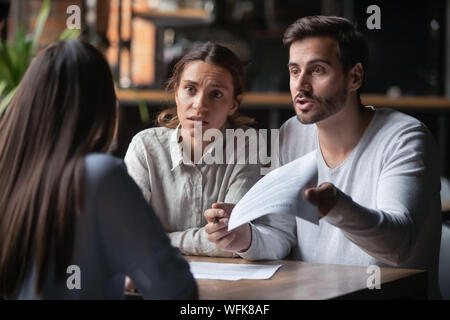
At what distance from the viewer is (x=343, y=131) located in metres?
1.76

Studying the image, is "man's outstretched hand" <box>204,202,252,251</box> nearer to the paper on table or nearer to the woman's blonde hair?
the paper on table

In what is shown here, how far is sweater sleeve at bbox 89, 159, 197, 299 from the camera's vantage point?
43.3 inches

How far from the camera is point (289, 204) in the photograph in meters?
1.26

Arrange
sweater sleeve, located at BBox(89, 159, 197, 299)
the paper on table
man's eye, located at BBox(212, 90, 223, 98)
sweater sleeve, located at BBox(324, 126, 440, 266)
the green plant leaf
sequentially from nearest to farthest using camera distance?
sweater sleeve, located at BBox(89, 159, 197, 299), the paper on table, sweater sleeve, located at BBox(324, 126, 440, 266), man's eye, located at BBox(212, 90, 223, 98), the green plant leaf

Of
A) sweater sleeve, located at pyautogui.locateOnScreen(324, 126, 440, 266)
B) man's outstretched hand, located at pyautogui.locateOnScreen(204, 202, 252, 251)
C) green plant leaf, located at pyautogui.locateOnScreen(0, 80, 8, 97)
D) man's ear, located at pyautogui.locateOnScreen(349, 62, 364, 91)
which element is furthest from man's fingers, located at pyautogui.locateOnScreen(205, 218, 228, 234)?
green plant leaf, located at pyautogui.locateOnScreen(0, 80, 8, 97)

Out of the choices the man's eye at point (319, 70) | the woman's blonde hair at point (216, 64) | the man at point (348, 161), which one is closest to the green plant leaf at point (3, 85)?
the woman's blonde hair at point (216, 64)

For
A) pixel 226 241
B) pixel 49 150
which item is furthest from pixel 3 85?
pixel 49 150

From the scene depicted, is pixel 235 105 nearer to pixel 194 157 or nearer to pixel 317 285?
pixel 194 157

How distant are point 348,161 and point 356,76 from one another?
0.65ft

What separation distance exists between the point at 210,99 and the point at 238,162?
18 cm

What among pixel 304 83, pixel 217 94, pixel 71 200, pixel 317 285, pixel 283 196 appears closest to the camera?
pixel 71 200

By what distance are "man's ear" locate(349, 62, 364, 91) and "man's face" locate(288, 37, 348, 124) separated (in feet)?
0.08

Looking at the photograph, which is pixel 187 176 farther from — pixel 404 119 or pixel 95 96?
pixel 95 96
